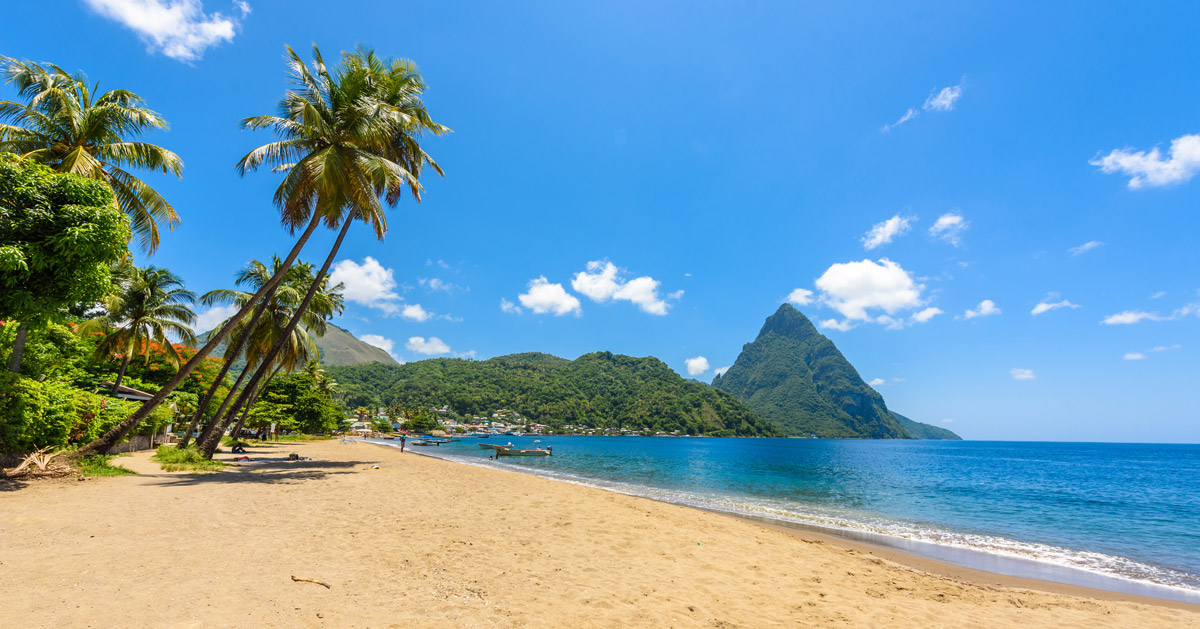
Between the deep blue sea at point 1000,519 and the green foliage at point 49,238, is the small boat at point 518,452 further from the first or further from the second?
the green foliage at point 49,238

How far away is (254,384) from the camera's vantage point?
18.5 metres

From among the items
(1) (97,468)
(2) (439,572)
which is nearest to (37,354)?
(1) (97,468)

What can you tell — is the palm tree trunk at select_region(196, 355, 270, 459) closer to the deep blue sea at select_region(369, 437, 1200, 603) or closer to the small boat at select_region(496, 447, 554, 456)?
the deep blue sea at select_region(369, 437, 1200, 603)

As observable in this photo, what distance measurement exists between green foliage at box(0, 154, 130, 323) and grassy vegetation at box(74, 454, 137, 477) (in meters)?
4.81

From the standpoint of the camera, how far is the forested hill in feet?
437

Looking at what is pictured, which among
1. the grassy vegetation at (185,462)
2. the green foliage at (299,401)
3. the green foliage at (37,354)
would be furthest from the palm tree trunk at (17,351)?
the green foliage at (299,401)

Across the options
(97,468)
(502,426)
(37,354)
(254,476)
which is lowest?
(502,426)

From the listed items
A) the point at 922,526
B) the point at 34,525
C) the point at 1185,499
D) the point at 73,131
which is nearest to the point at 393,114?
the point at 73,131

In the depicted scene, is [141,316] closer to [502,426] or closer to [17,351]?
[17,351]

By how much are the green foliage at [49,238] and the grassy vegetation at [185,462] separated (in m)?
7.60

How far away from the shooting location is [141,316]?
2302 cm

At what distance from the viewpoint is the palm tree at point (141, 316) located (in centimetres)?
2248

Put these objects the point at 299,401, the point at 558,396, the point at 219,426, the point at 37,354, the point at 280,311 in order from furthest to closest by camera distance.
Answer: the point at 558,396 < the point at 299,401 < the point at 280,311 < the point at 219,426 < the point at 37,354

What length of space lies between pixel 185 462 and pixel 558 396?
13550 centimetres
